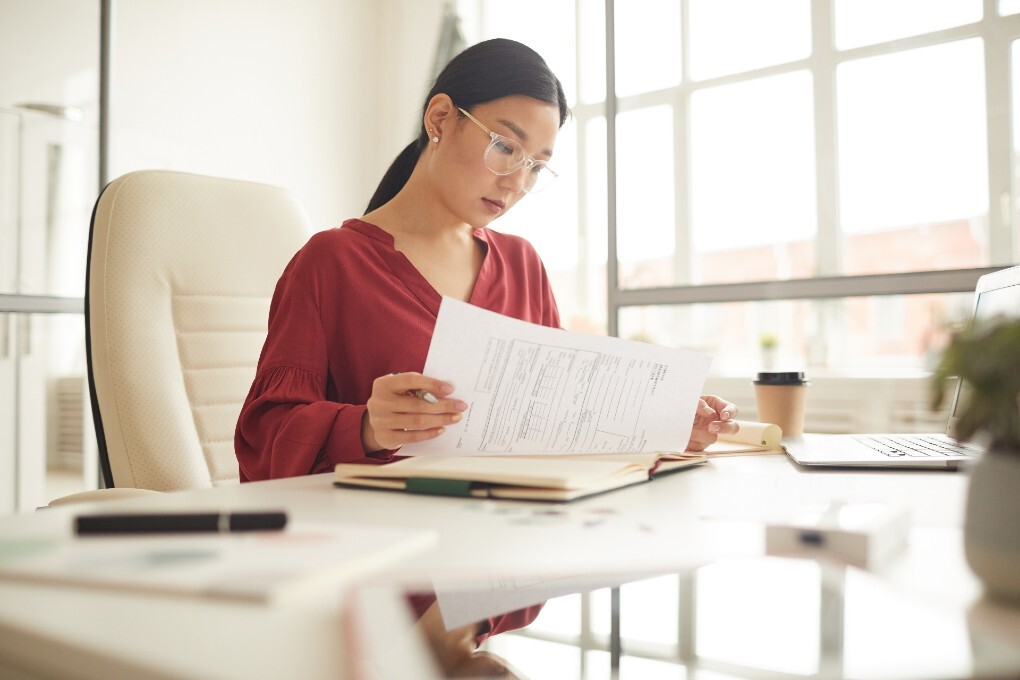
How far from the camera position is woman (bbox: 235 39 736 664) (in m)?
1.09

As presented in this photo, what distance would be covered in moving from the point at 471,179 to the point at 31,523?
0.92 metres

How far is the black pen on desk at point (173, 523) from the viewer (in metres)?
0.54

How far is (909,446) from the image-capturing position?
1.14 m

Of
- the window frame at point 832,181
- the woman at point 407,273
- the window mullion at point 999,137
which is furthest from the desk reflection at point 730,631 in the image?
the window mullion at point 999,137

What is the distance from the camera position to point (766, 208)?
3.33 metres

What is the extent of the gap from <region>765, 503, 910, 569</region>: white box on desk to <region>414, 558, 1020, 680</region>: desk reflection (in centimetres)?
4

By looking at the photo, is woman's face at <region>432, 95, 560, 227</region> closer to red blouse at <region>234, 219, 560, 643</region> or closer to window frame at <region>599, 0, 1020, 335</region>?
red blouse at <region>234, 219, 560, 643</region>

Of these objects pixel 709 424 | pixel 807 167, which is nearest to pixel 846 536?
pixel 709 424

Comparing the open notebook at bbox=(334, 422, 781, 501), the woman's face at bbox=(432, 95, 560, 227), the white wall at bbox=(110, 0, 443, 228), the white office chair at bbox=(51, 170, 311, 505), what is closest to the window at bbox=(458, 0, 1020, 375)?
the woman's face at bbox=(432, 95, 560, 227)

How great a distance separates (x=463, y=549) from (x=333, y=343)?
78cm

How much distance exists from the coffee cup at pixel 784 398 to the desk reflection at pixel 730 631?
853mm

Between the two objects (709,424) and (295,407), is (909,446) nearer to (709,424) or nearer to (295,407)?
(709,424)

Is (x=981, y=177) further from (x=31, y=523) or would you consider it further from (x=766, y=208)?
(x=31, y=523)

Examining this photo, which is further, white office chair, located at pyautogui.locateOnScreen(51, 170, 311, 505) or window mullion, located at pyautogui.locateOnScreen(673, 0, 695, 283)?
window mullion, located at pyautogui.locateOnScreen(673, 0, 695, 283)
